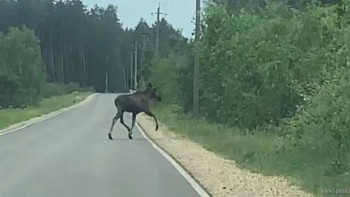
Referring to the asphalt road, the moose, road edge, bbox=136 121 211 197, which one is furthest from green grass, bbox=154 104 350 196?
the moose

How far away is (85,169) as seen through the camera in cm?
1802

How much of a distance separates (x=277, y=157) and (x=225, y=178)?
434 cm

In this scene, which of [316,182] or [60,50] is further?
[60,50]

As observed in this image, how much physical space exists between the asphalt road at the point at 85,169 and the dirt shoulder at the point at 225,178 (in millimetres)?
480

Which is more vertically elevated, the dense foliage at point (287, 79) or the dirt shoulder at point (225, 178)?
the dense foliage at point (287, 79)

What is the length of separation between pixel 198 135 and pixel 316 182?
14940 mm

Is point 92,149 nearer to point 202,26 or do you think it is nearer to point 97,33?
point 202,26

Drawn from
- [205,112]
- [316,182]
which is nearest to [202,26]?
[205,112]

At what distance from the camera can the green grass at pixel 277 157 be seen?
1573 centimetres

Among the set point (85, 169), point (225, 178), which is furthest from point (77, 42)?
point (225, 178)

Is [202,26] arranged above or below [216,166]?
above

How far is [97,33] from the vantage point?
170m

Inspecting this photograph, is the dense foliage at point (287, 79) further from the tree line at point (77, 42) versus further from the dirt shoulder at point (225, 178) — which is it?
the tree line at point (77, 42)

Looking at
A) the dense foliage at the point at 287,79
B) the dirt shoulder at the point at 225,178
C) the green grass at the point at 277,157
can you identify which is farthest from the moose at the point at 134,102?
the dirt shoulder at the point at 225,178
